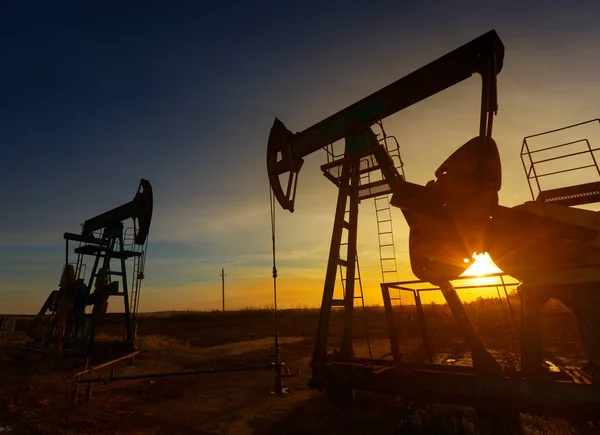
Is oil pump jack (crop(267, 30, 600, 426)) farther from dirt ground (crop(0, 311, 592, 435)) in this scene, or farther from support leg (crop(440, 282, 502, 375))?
dirt ground (crop(0, 311, 592, 435))

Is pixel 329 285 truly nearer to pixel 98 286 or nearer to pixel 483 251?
pixel 483 251

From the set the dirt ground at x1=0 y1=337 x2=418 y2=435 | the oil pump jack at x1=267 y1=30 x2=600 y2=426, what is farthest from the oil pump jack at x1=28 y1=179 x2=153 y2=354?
the oil pump jack at x1=267 y1=30 x2=600 y2=426

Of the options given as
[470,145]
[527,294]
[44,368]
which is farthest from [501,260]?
[44,368]

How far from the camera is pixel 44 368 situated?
10.3 m

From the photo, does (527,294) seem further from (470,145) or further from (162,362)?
(162,362)

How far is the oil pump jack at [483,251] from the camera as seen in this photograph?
306cm

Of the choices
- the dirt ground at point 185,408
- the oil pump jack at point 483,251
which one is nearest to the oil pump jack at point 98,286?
the dirt ground at point 185,408

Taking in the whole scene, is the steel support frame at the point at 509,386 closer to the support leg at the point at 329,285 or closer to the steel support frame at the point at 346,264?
the support leg at the point at 329,285

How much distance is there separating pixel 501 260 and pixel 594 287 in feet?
3.71

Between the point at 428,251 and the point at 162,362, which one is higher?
the point at 428,251

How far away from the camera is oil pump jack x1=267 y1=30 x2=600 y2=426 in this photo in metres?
3.06

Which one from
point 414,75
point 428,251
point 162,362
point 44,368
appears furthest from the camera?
point 162,362

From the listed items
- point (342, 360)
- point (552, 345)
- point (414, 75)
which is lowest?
point (552, 345)

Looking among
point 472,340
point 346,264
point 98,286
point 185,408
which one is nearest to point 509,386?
point 472,340
